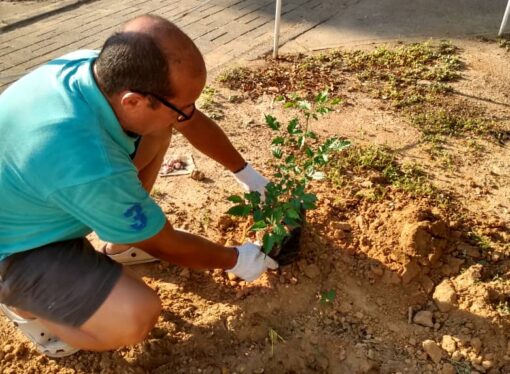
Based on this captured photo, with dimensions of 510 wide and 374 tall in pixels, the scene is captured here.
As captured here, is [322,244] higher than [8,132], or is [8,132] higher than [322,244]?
[8,132]

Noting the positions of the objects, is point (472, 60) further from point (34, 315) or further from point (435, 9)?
point (34, 315)

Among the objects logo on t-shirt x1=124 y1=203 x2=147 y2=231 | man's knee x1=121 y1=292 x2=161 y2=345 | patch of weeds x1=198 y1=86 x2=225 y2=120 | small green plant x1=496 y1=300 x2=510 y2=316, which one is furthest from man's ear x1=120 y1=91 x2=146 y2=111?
patch of weeds x1=198 y1=86 x2=225 y2=120

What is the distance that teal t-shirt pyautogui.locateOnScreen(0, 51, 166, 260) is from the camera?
1.63m

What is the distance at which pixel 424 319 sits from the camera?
229 cm

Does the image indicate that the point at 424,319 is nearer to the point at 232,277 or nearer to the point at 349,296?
the point at 349,296

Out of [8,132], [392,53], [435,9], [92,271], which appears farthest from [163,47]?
[435,9]

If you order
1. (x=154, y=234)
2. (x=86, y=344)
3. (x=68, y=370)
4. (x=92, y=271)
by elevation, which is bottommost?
(x=68, y=370)

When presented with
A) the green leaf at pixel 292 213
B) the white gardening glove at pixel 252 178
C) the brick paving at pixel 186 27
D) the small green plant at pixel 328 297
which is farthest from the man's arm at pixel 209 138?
the brick paving at pixel 186 27

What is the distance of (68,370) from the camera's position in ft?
7.07

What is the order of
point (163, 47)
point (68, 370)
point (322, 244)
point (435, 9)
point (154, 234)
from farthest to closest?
1. point (435, 9)
2. point (322, 244)
3. point (68, 370)
4. point (154, 234)
5. point (163, 47)

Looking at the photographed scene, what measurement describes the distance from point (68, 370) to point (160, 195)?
1.10m

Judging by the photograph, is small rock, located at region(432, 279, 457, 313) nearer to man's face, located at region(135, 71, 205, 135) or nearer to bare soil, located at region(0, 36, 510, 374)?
bare soil, located at region(0, 36, 510, 374)

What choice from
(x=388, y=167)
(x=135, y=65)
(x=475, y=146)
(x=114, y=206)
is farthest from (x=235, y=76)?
(x=114, y=206)

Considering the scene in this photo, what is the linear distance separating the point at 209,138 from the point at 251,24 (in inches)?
106
